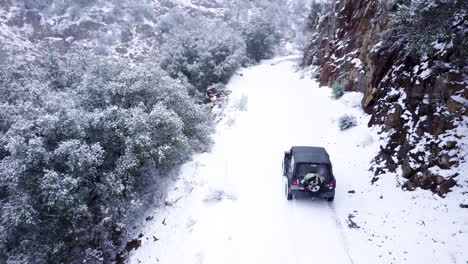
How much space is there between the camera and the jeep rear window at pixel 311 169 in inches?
418

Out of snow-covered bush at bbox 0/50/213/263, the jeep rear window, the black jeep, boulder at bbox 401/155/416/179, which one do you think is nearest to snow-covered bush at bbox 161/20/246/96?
snow-covered bush at bbox 0/50/213/263

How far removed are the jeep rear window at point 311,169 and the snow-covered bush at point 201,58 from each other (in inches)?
753

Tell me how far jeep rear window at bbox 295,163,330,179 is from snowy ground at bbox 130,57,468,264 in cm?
118

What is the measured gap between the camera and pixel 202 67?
30.9 m

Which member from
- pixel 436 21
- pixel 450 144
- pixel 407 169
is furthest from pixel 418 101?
pixel 436 21

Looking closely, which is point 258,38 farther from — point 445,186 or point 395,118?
point 445,186

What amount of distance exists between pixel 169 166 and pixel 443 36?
38.5ft

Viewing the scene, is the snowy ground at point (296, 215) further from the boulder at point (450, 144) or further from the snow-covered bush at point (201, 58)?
the snow-covered bush at point (201, 58)

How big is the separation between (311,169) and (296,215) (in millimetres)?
1624

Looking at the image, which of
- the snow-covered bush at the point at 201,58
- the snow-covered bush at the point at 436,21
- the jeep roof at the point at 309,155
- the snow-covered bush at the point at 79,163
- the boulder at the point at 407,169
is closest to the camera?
the snow-covered bush at the point at 436,21

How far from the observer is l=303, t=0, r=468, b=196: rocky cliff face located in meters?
9.59

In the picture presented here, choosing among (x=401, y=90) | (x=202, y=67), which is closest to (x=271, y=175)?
(x=401, y=90)

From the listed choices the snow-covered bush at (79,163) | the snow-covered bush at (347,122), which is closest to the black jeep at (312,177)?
the snow-covered bush at (347,122)

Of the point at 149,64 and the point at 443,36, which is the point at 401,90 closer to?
the point at 443,36
